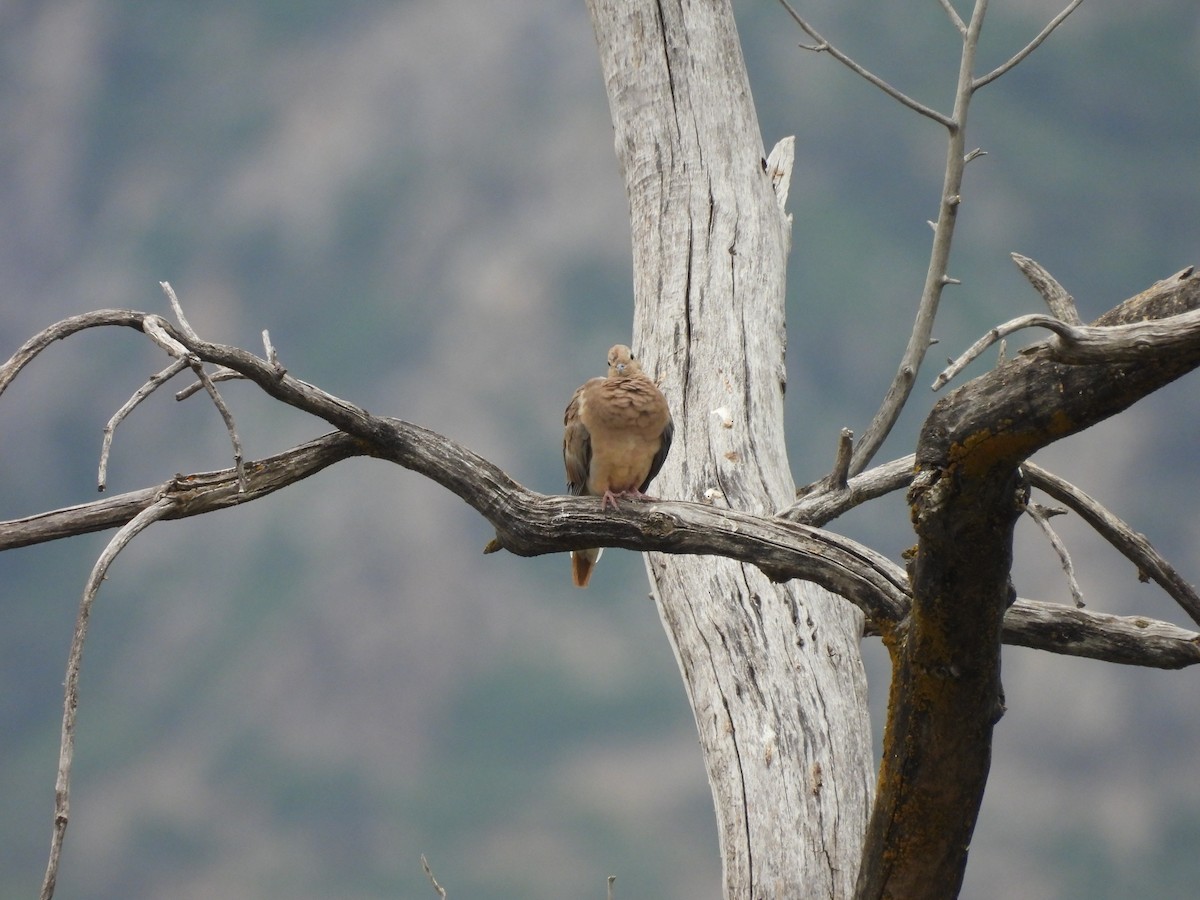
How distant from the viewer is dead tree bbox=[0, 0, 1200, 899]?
2314 mm

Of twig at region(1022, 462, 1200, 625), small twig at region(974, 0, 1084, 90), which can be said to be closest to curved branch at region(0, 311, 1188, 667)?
twig at region(1022, 462, 1200, 625)

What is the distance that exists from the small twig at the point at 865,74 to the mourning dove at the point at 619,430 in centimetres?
159

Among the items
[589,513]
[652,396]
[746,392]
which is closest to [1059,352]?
[589,513]

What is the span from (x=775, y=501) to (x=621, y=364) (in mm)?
749

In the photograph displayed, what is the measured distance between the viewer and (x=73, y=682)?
2.83 meters

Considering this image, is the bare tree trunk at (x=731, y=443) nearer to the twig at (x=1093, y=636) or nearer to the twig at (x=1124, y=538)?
the twig at (x=1124, y=538)

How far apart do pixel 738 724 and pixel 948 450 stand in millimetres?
1925

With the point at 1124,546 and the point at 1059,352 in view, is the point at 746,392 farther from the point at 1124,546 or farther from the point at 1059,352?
the point at 1059,352

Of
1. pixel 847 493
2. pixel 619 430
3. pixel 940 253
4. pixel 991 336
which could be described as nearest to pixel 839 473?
pixel 847 493

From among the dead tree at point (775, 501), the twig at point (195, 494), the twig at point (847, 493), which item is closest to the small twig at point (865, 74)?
the dead tree at point (775, 501)

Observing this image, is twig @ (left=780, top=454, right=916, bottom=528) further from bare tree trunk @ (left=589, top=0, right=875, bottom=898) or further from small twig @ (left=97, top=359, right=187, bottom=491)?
small twig @ (left=97, top=359, right=187, bottom=491)

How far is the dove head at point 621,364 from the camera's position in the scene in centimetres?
427

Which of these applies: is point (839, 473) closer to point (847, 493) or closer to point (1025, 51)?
point (847, 493)

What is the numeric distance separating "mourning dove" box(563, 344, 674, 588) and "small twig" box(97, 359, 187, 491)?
1.47m
